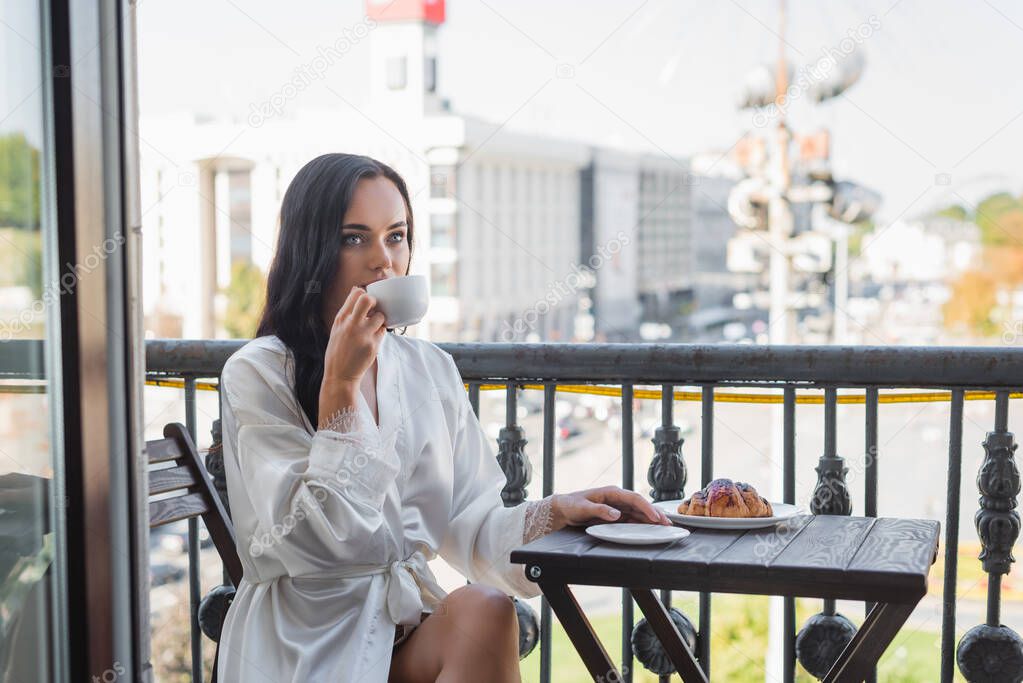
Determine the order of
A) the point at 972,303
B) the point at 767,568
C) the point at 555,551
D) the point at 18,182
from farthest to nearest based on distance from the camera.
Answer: the point at 972,303, the point at 555,551, the point at 767,568, the point at 18,182

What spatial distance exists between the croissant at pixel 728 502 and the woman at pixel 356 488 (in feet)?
0.23

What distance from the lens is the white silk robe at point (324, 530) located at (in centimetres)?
175

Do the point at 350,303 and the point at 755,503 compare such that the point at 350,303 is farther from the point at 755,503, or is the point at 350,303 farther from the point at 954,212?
the point at 954,212

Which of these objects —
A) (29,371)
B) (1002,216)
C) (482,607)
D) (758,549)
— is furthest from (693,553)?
(1002,216)

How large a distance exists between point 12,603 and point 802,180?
2149 inches

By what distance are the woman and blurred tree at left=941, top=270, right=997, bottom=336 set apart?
5422 centimetres

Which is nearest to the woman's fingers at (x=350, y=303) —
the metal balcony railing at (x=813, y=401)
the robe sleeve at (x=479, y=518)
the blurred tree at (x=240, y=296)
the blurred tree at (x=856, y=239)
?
the robe sleeve at (x=479, y=518)

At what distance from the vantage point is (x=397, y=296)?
1785mm

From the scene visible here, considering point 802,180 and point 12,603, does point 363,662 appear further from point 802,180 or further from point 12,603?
point 802,180

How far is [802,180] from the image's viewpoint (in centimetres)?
5341

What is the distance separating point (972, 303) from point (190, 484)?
188 feet

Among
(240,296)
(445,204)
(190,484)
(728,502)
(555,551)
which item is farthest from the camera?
(445,204)

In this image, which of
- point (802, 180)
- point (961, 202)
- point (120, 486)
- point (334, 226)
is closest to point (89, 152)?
point (120, 486)

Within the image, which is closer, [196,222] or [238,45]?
[238,45]
